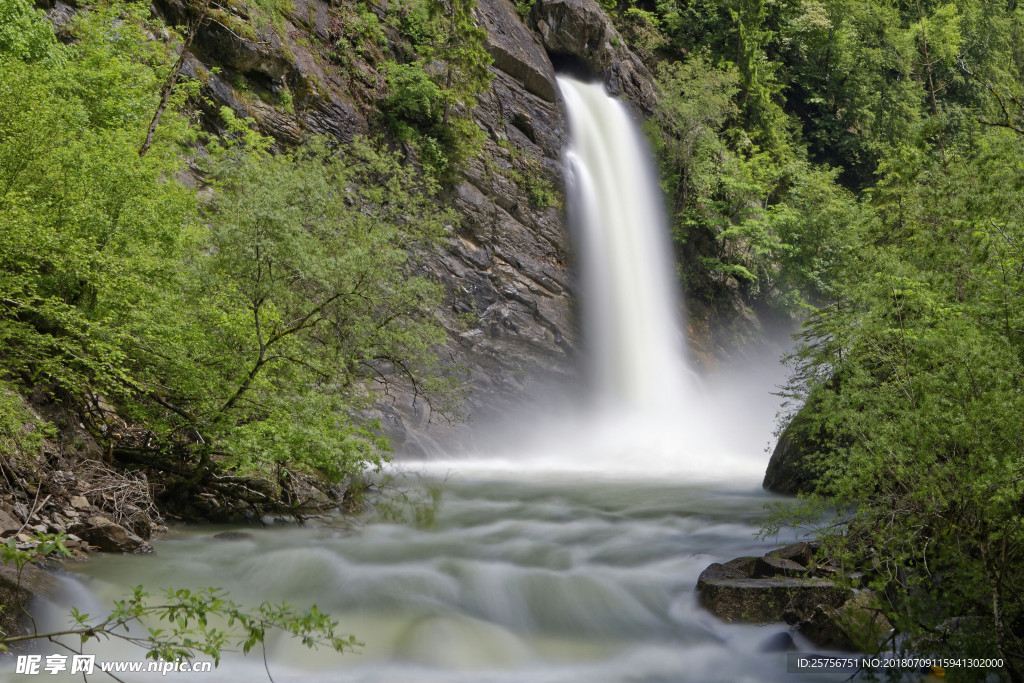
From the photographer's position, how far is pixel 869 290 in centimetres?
835

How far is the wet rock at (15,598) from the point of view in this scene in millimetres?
5328

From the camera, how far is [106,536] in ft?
24.1

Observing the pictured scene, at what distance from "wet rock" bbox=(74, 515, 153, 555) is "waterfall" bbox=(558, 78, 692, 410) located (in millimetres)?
16980

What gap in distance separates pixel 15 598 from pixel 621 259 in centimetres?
2206

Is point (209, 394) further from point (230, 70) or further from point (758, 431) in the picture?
point (758, 431)

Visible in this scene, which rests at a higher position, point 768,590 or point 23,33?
point 23,33

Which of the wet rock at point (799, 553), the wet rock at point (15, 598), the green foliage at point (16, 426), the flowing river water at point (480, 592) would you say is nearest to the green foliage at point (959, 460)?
the wet rock at point (799, 553)

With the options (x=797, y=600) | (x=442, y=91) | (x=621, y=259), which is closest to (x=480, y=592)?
(x=797, y=600)

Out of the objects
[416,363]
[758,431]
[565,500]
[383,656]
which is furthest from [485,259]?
[383,656]

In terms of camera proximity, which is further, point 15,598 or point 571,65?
point 571,65

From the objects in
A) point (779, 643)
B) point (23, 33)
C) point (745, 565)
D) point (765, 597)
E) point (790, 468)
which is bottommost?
point (779, 643)

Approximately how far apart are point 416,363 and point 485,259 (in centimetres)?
746

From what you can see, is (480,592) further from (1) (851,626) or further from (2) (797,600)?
(1) (851,626)

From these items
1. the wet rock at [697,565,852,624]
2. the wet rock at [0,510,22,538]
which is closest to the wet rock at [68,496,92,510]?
the wet rock at [0,510,22,538]
